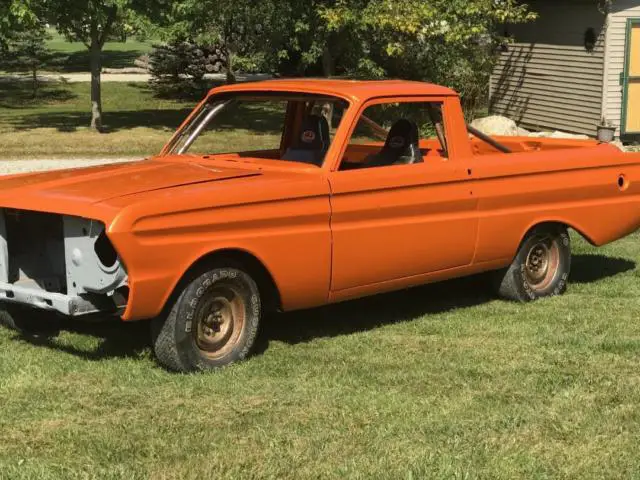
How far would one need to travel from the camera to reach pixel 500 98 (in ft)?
76.7

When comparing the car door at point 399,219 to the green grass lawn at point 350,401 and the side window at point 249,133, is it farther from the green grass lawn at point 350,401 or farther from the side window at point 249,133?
the side window at point 249,133

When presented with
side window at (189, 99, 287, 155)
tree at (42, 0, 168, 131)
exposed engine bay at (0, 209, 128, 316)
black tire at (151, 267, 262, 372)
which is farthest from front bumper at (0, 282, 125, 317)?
tree at (42, 0, 168, 131)

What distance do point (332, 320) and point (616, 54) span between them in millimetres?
13460

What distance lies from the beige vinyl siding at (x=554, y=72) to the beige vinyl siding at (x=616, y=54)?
8.2 inches

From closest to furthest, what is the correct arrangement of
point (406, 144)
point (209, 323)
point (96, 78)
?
point (209, 323) → point (406, 144) → point (96, 78)

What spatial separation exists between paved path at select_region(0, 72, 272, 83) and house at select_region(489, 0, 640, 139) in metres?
15.6

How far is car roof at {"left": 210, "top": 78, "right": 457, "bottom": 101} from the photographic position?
22.4 ft

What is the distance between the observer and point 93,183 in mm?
6109

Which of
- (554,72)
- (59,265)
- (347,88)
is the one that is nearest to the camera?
(59,265)

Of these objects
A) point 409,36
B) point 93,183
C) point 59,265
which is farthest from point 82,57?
point 93,183

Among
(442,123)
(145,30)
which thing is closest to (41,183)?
(442,123)

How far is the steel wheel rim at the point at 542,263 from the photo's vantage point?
7977 mm

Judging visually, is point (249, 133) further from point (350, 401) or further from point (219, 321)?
point (350, 401)

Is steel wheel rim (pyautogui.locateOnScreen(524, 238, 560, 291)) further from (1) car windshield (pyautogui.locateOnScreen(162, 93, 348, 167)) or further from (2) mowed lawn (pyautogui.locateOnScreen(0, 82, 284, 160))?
(2) mowed lawn (pyautogui.locateOnScreen(0, 82, 284, 160))
